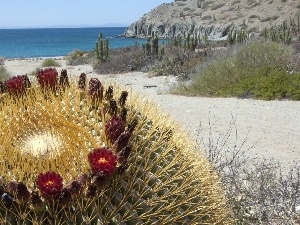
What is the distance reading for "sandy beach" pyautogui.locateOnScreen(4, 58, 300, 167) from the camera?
26.9 ft

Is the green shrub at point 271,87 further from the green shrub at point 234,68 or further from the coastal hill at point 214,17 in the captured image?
the coastal hill at point 214,17

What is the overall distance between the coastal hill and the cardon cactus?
56.1m

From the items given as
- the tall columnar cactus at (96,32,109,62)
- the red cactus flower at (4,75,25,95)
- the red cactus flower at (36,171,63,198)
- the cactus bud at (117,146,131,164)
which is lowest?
the tall columnar cactus at (96,32,109,62)

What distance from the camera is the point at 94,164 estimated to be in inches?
83.7

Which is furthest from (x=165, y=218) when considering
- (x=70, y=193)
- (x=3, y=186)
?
(x=3, y=186)

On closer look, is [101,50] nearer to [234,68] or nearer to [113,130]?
[234,68]

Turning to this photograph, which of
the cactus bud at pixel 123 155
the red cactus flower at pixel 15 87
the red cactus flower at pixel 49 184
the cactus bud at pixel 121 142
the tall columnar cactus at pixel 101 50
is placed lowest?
the tall columnar cactus at pixel 101 50

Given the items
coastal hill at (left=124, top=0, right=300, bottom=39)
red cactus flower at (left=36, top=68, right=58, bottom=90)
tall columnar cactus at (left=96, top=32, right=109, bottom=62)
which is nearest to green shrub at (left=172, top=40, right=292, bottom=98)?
red cactus flower at (left=36, top=68, right=58, bottom=90)

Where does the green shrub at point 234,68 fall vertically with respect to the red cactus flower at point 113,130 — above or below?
below

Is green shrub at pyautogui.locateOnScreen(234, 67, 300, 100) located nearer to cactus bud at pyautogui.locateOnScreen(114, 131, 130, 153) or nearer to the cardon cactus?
the cardon cactus

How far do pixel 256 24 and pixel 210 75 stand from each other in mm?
53955

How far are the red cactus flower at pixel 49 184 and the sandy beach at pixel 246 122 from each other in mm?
4639

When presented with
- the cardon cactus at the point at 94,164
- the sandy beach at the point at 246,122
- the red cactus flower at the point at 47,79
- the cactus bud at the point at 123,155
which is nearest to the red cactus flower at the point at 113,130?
the cardon cactus at the point at 94,164

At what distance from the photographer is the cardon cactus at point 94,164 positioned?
2.04 meters
